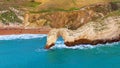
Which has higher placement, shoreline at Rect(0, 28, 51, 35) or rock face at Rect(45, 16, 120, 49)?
rock face at Rect(45, 16, 120, 49)

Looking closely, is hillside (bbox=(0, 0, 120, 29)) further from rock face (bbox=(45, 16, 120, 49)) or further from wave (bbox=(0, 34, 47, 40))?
rock face (bbox=(45, 16, 120, 49))

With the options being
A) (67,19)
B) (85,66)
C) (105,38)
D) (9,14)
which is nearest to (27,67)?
(85,66)

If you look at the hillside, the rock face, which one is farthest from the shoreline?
the rock face

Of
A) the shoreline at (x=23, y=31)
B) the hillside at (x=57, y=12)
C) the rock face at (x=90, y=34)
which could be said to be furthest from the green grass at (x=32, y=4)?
the rock face at (x=90, y=34)

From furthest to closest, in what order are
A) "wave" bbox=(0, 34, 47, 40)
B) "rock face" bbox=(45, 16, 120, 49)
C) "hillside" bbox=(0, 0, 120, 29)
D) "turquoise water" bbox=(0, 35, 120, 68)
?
"hillside" bbox=(0, 0, 120, 29) < "wave" bbox=(0, 34, 47, 40) < "rock face" bbox=(45, 16, 120, 49) < "turquoise water" bbox=(0, 35, 120, 68)

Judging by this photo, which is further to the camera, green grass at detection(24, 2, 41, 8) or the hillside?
green grass at detection(24, 2, 41, 8)

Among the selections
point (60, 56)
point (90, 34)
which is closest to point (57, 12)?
point (90, 34)

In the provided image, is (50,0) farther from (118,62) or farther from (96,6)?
(118,62)
